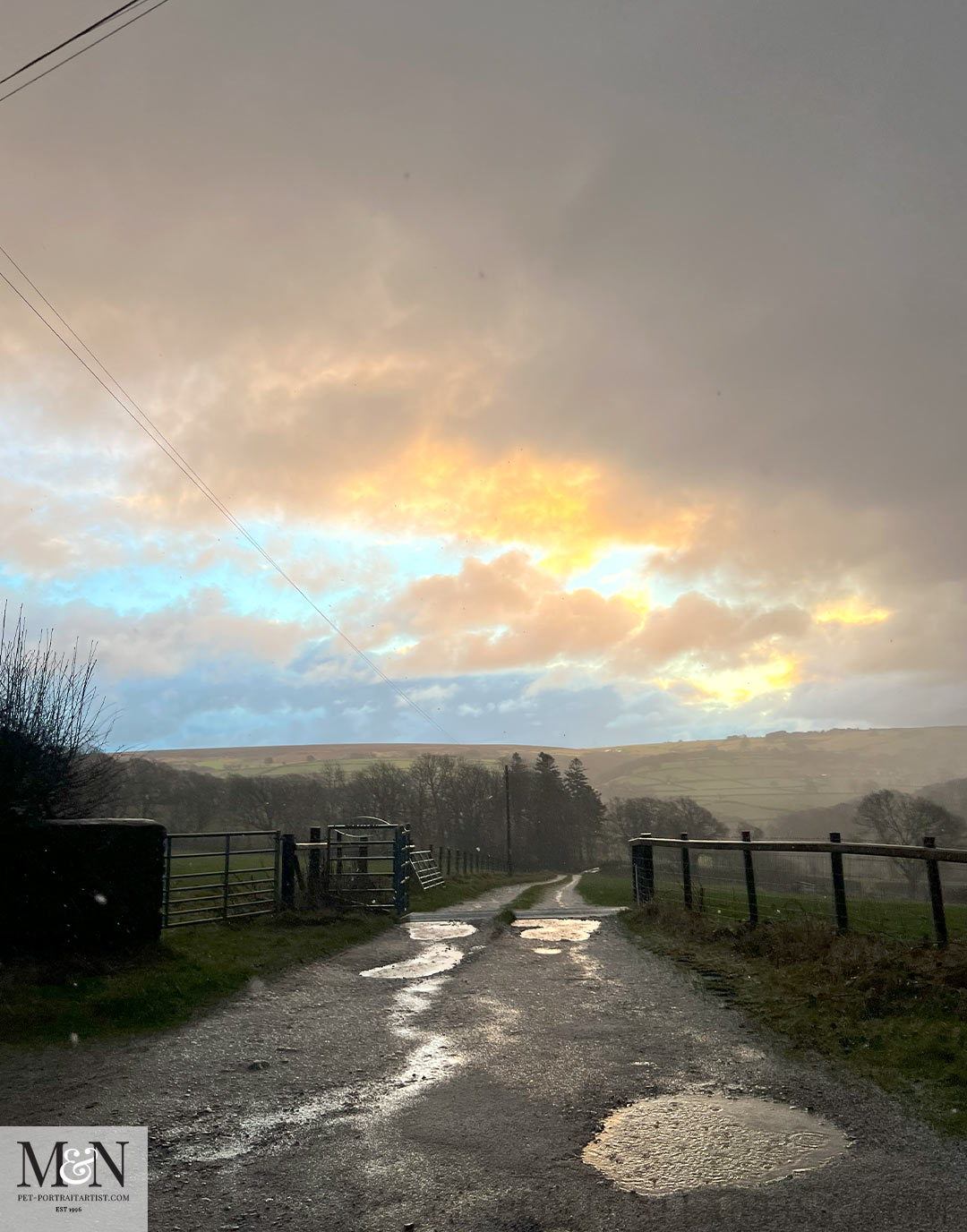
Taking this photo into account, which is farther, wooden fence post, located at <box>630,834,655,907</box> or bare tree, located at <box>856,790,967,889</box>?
bare tree, located at <box>856,790,967,889</box>

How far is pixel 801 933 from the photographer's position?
838cm

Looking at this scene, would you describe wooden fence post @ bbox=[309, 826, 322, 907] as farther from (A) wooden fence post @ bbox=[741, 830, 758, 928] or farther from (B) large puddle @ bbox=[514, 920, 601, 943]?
→ (A) wooden fence post @ bbox=[741, 830, 758, 928]

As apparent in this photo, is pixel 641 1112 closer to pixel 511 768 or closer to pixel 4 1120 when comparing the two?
pixel 4 1120

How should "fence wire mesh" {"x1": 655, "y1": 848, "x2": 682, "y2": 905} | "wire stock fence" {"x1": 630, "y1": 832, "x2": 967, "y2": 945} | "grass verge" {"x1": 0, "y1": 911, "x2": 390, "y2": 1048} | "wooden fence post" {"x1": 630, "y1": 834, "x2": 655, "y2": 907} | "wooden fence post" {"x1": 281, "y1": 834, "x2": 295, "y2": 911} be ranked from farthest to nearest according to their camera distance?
"wooden fence post" {"x1": 630, "y1": 834, "x2": 655, "y2": 907}
"wooden fence post" {"x1": 281, "y1": 834, "x2": 295, "y2": 911}
"fence wire mesh" {"x1": 655, "y1": 848, "x2": 682, "y2": 905}
"wire stock fence" {"x1": 630, "y1": 832, "x2": 967, "y2": 945}
"grass verge" {"x1": 0, "y1": 911, "x2": 390, "y2": 1048}

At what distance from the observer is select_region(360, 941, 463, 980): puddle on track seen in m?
8.72

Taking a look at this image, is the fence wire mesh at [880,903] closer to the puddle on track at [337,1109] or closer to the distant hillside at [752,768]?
the puddle on track at [337,1109]

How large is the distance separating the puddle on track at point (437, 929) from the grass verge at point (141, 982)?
4.12 ft

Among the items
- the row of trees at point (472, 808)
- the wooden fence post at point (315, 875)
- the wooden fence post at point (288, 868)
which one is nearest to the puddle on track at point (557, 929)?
the wooden fence post at point (315, 875)

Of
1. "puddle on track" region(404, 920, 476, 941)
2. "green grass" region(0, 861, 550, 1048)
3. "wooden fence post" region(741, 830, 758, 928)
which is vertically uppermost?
"wooden fence post" region(741, 830, 758, 928)

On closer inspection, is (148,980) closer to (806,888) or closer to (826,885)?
(826,885)

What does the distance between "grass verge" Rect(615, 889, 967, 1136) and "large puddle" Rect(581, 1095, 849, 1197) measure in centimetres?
74

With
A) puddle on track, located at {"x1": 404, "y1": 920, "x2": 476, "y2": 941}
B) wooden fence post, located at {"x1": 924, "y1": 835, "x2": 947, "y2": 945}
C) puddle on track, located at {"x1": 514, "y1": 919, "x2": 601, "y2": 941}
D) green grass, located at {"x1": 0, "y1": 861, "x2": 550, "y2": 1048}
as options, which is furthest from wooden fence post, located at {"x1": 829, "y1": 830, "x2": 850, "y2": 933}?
green grass, located at {"x1": 0, "y1": 861, "x2": 550, "y2": 1048}

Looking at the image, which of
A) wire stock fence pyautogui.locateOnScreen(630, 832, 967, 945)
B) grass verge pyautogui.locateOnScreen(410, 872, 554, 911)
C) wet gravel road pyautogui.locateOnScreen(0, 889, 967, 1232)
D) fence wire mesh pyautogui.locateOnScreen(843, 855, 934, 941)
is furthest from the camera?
grass verge pyautogui.locateOnScreen(410, 872, 554, 911)

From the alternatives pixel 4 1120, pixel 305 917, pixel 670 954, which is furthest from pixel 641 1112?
pixel 305 917
